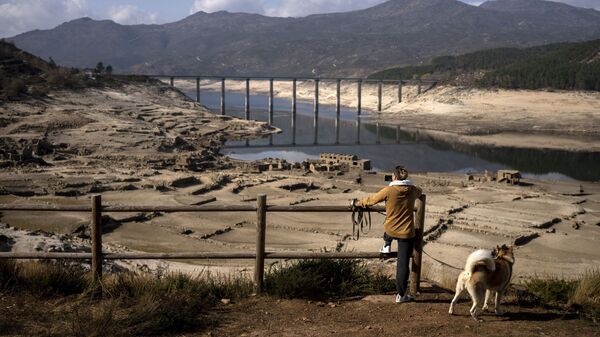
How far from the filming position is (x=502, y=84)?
312ft

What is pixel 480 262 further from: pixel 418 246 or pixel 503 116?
pixel 503 116

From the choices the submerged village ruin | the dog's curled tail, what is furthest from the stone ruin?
the dog's curled tail

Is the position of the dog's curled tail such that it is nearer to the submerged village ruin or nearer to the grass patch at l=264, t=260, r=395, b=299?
the grass patch at l=264, t=260, r=395, b=299

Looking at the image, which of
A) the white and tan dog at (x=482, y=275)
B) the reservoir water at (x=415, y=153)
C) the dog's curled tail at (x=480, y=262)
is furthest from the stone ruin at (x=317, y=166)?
the dog's curled tail at (x=480, y=262)

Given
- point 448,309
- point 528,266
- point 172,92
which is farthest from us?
point 172,92

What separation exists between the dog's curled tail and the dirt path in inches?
25.7

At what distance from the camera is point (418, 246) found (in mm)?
7953

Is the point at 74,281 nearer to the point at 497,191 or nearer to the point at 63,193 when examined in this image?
the point at 63,193

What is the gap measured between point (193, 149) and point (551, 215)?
3100cm

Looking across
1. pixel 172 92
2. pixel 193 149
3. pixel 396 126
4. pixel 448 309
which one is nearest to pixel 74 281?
pixel 448 309

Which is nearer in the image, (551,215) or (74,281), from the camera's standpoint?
(74,281)

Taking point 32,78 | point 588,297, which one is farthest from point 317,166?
point 32,78

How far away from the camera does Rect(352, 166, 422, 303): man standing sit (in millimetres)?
7375

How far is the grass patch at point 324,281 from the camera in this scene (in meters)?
7.86
